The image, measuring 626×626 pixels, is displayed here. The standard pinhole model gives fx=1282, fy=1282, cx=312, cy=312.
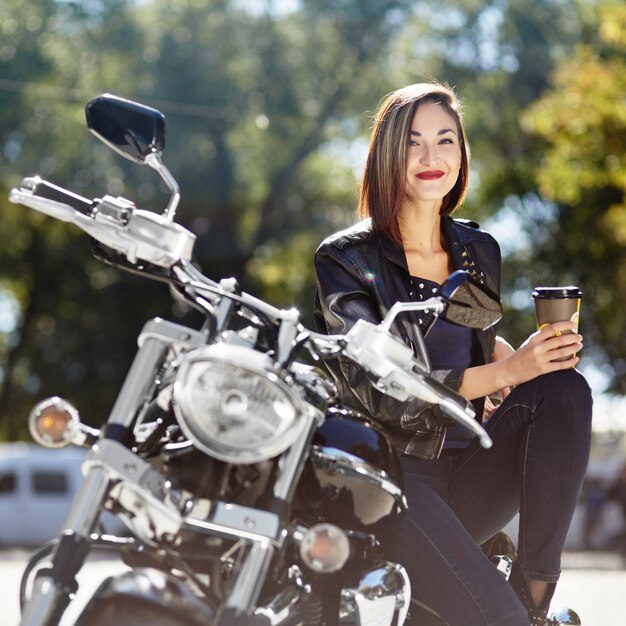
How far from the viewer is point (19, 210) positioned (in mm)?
28281

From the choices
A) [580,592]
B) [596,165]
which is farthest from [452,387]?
[596,165]

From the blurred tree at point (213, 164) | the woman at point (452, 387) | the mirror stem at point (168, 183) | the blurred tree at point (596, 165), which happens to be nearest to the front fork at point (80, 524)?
the mirror stem at point (168, 183)

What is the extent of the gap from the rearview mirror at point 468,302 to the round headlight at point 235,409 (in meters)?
0.36

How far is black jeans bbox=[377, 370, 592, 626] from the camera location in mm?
2625

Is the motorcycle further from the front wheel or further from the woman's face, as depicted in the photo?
the woman's face

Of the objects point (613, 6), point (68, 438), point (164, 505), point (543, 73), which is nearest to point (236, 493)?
point (164, 505)

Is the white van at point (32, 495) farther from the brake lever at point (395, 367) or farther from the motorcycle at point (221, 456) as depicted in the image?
the brake lever at point (395, 367)

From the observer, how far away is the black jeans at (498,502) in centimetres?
262

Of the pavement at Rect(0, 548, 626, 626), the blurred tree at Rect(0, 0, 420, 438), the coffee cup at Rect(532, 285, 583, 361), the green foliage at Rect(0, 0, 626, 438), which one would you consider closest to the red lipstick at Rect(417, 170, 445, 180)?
the coffee cup at Rect(532, 285, 583, 361)

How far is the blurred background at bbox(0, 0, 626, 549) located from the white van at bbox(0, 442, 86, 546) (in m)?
6.52

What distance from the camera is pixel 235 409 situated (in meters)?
2.07

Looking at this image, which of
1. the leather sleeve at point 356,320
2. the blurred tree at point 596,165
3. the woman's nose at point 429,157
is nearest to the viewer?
the leather sleeve at point 356,320

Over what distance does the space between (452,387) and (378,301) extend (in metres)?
0.26

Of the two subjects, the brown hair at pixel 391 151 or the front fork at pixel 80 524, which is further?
the brown hair at pixel 391 151
